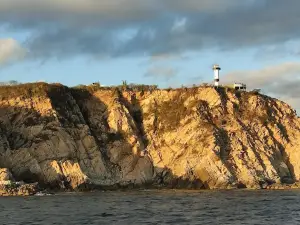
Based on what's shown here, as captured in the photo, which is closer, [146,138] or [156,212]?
[156,212]

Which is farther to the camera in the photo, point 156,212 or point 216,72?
Answer: point 216,72

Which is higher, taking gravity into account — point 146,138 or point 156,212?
point 146,138

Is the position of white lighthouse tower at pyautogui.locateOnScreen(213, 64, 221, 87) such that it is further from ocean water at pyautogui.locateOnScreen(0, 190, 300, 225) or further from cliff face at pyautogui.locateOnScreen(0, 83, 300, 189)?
ocean water at pyautogui.locateOnScreen(0, 190, 300, 225)

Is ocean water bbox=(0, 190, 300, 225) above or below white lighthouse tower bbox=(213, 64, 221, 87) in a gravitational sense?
below

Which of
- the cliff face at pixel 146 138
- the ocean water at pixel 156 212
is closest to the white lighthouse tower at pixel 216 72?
the cliff face at pixel 146 138

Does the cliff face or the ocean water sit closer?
the ocean water

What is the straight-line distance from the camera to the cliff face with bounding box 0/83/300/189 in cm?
7351

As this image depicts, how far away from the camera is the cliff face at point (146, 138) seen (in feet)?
241

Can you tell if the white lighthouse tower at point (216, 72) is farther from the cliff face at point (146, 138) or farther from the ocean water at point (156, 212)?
the ocean water at point (156, 212)

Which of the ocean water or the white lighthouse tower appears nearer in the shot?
the ocean water

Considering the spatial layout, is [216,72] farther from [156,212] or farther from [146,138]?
[156,212]

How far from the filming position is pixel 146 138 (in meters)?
83.8

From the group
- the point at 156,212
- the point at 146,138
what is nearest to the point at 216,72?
the point at 146,138

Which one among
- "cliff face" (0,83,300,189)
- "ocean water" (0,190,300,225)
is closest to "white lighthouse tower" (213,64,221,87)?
"cliff face" (0,83,300,189)
